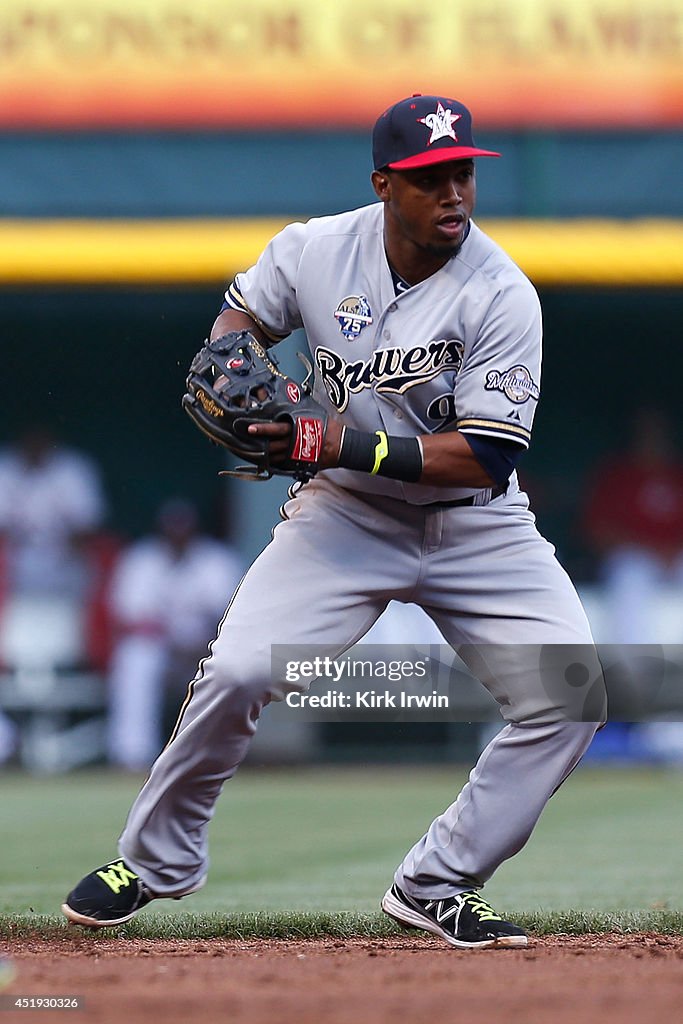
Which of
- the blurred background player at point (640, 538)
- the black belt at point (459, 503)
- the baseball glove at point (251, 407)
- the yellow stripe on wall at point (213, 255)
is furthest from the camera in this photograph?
the blurred background player at point (640, 538)

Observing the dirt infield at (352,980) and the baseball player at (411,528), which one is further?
the baseball player at (411,528)

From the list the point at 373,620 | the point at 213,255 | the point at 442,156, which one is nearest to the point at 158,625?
the point at 213,255

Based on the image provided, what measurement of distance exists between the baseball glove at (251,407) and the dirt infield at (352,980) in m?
1.11

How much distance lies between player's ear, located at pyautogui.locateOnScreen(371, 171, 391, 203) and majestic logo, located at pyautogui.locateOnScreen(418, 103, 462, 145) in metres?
0.17

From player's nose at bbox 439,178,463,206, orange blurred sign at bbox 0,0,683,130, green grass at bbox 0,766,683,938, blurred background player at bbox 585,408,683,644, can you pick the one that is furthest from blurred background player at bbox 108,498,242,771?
player's nose at bbox 439,178,463,206

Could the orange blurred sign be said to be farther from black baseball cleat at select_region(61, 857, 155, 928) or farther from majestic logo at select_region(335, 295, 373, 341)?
black baseball cleat at select_region(61, 857, 155, 928)

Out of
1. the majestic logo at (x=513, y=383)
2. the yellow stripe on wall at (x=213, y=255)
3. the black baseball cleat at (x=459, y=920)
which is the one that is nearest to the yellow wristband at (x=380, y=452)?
the majestic logo at (x=513, y=383)

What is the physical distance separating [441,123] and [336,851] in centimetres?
309

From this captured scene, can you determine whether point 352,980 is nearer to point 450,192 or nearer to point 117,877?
point 117,877

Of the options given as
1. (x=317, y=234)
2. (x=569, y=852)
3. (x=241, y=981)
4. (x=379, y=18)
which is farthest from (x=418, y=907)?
(x=379, y=18)

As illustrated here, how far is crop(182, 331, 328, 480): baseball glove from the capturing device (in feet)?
12.5

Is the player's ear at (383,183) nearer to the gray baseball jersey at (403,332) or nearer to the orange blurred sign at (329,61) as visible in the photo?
the gray baseball jersey at (403,332)

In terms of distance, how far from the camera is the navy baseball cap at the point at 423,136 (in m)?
3.84

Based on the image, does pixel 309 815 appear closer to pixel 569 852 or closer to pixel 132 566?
pixel 569 852
